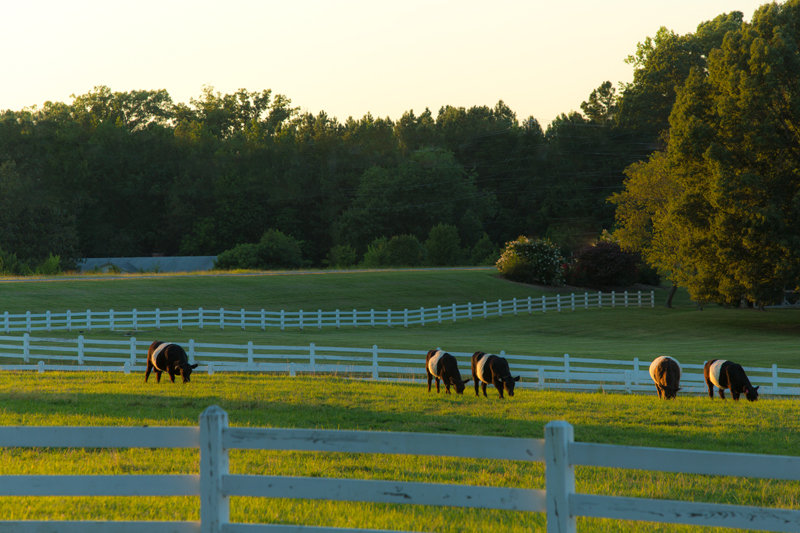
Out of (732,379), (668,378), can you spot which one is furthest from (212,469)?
(732,379)

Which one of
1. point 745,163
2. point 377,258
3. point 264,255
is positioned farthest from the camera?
point 377,258

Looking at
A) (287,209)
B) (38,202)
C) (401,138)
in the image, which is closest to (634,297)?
(287,209)

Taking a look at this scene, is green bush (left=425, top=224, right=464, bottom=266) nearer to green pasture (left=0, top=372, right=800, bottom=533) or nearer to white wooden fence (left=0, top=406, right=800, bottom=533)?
green pasture (left=0, top=372, right=800, bottom=533)

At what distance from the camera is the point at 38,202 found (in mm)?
85125

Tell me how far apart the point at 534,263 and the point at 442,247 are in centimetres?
2138

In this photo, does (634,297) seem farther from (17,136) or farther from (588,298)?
(17,136)

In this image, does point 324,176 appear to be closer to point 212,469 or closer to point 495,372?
point 495,372

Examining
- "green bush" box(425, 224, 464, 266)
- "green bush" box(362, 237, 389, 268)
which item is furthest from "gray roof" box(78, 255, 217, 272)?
"green bush" box(425, 224, 464, 266)

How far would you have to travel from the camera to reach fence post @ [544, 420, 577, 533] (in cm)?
503

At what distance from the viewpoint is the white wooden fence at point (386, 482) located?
16.1ft

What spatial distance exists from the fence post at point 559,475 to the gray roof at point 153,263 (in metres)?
83.5

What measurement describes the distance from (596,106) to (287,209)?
A: 47453 millimetres

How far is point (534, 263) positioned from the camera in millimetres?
69000

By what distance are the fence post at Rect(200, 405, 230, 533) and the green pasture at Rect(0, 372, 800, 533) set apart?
1.82m
